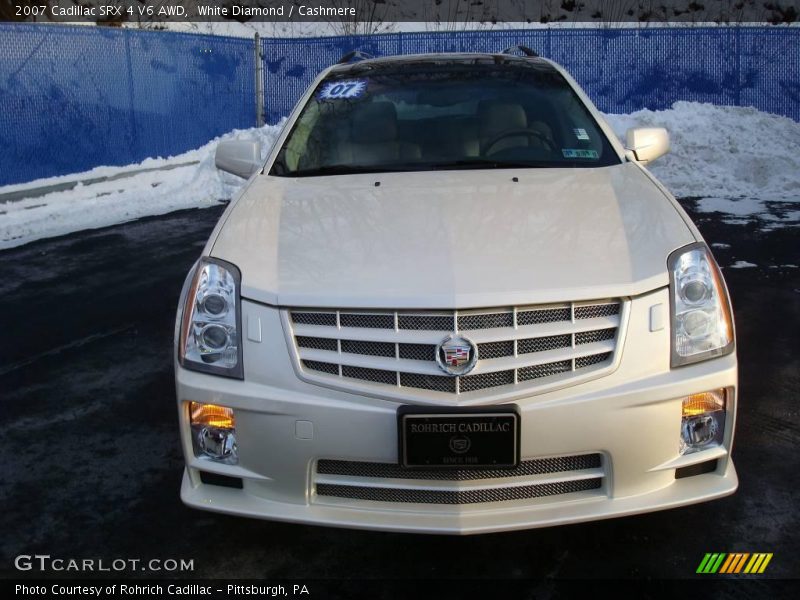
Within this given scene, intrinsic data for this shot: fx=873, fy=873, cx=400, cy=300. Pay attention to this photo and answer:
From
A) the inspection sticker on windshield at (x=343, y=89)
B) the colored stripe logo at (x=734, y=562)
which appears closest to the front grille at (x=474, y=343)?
the colored stripe logo at (x=734, y=562)

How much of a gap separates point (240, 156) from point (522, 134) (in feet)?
4.81

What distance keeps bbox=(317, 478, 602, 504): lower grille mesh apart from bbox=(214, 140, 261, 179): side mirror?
86.5 inches

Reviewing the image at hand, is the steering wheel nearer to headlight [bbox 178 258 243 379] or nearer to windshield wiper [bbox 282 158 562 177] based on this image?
windshield wiper [bbox 282 158 562 177]

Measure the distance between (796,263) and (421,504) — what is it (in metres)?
5.47

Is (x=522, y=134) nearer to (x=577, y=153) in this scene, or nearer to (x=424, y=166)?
(x=577, y=153)

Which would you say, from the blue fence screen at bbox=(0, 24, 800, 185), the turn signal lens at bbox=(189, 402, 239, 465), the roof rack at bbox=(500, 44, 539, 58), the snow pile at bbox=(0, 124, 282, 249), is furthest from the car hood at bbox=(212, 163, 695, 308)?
the blue fence screen at bbox=(0, 24, 800, 185)

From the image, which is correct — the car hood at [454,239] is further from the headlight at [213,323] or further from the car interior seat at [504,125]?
the car interior seat at [504,125]

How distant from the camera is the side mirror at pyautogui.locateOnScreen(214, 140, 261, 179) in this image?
4527 millimetres

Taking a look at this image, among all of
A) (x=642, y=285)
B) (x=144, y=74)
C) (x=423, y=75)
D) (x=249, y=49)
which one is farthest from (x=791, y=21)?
(x=642, y=285)

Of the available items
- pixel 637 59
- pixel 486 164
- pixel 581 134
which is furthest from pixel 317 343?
pixel 637 59

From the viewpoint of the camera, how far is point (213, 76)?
14.3m

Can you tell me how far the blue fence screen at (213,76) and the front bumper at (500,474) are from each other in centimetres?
860

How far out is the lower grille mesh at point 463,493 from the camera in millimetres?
2742

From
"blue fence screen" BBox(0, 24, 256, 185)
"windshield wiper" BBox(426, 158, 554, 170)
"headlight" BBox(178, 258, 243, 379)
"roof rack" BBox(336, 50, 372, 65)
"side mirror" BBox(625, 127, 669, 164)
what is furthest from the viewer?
"blue fence screen" BBox(0, 24, 256, 185)
